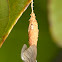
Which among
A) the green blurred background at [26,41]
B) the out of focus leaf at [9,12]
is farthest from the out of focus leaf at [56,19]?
the out of focus leaf at [9,12]

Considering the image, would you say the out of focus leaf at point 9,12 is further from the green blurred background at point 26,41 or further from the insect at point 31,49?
the green blurred background at point 26,41

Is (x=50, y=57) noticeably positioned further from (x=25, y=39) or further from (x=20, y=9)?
(x=20, y=9)

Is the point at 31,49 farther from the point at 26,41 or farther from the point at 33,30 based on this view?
the point at 26,41

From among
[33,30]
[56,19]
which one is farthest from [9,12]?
[56,19]

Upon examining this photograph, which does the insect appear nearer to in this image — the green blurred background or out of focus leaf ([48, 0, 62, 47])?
the green blurred background

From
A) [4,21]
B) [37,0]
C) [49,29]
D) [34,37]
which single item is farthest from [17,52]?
[4,21]
